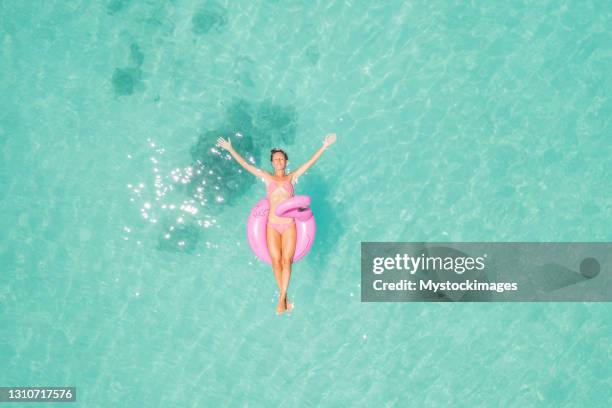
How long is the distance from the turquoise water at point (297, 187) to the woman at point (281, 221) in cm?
67

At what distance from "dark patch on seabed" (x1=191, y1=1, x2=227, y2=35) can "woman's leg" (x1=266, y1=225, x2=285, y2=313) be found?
3000 millimetres

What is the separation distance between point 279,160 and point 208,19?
2.44 m

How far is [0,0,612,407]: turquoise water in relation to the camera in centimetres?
828

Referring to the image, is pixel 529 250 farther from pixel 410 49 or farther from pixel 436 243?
pixel 410 49

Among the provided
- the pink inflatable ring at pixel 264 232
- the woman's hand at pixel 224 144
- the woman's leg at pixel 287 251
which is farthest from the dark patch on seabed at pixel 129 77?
the woman's leg at pixel 287 251

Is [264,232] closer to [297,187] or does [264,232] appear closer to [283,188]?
[283,188]

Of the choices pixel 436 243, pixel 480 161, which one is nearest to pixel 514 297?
pixel 436 243

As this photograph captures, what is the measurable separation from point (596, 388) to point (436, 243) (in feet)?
9.90

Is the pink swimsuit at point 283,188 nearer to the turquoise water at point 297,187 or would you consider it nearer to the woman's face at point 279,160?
the woman's face at point 279,160

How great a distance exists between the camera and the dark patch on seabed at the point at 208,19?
8414 mm

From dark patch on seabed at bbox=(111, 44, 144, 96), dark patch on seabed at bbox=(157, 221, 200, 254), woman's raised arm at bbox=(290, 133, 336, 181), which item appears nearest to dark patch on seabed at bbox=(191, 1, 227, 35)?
dark patch on seabed at bbox=(111, 44, 144, 96)

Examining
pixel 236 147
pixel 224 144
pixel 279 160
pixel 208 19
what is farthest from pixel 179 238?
pixel 208 19

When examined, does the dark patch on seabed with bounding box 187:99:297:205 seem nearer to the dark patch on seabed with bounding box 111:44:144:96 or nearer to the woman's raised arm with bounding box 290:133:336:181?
the woman's raised arm with bounding box 290:133:336:181

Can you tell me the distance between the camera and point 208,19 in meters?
8.42
